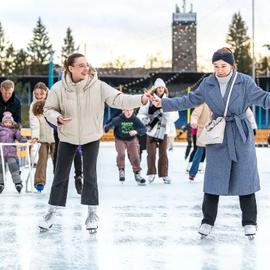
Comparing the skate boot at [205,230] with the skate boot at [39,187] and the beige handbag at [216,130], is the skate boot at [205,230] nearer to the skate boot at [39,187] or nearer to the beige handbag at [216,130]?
the beige handbag at [216,130]

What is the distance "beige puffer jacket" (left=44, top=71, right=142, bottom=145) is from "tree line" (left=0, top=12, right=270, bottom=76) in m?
54.8

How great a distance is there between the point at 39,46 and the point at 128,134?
69.0 metres

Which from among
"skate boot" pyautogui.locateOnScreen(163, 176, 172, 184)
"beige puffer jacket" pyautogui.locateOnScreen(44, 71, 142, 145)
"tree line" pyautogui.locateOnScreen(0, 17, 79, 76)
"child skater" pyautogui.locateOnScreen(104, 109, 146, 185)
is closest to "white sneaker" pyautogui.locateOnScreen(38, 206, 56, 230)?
"beige puffer jacket" pyautogui.locateOnScreen(44, 71, 142, 145)

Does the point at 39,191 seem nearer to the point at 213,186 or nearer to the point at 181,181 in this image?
the point at 181,181

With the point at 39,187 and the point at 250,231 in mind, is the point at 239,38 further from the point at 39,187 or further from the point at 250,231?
the point at 250,231

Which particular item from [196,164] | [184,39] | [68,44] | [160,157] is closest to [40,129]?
[160,157]

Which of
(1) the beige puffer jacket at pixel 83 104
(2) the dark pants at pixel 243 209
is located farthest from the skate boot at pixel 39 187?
(2) the dark pants at pixel 243 209

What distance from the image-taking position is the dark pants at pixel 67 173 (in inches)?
206

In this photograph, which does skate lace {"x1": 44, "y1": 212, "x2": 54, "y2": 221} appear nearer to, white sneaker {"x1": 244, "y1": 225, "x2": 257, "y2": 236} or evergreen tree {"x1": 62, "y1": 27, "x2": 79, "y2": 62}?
white sneaker {"x1": 244, "y1": 225, "x2": 257, "y2": 236}

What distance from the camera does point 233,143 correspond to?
15.8 ft

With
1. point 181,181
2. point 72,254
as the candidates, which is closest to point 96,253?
point 72,254

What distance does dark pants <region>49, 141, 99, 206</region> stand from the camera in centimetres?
523

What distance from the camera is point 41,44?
77.5m

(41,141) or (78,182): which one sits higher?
(41,141)
